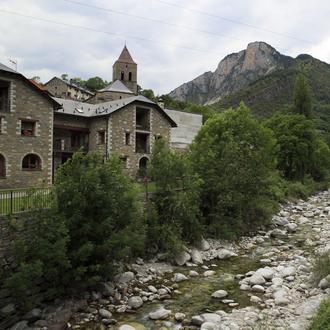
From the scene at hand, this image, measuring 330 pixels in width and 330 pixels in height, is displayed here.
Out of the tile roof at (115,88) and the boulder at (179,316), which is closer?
the boulder at (179,316)

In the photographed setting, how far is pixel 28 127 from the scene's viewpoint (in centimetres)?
2297

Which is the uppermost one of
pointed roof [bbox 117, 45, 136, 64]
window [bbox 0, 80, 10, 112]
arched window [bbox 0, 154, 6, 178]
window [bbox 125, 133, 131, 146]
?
pointed roof [bbox 117, 45, 136, 64]

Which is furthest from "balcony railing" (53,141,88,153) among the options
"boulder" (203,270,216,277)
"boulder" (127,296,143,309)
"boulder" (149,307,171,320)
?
"boulder" (149,307,171,320)

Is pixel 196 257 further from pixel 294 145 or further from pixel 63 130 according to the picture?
pixel 294 145

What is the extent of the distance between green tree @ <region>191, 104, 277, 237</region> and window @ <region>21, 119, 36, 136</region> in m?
11.4

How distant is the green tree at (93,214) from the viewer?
10.7m

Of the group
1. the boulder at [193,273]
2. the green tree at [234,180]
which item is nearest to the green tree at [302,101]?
the green tree at [234,180]

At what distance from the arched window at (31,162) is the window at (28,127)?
1.58 m

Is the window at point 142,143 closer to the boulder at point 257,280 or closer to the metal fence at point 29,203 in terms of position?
the boulder at point 257,280

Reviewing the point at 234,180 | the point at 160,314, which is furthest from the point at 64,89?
the point at 160,314

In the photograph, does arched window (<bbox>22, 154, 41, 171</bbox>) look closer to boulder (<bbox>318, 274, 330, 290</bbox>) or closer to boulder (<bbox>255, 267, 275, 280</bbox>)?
boulder (<bbox>255, 267, 275, 280</bbox>)

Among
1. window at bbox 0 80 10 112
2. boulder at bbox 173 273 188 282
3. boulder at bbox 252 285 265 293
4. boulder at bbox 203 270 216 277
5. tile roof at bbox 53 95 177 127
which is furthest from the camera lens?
tile roof at bbox 53 95 177 127

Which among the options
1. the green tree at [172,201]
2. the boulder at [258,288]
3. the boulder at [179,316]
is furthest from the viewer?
the green tree at [172,201]

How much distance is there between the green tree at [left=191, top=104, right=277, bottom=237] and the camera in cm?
2019
